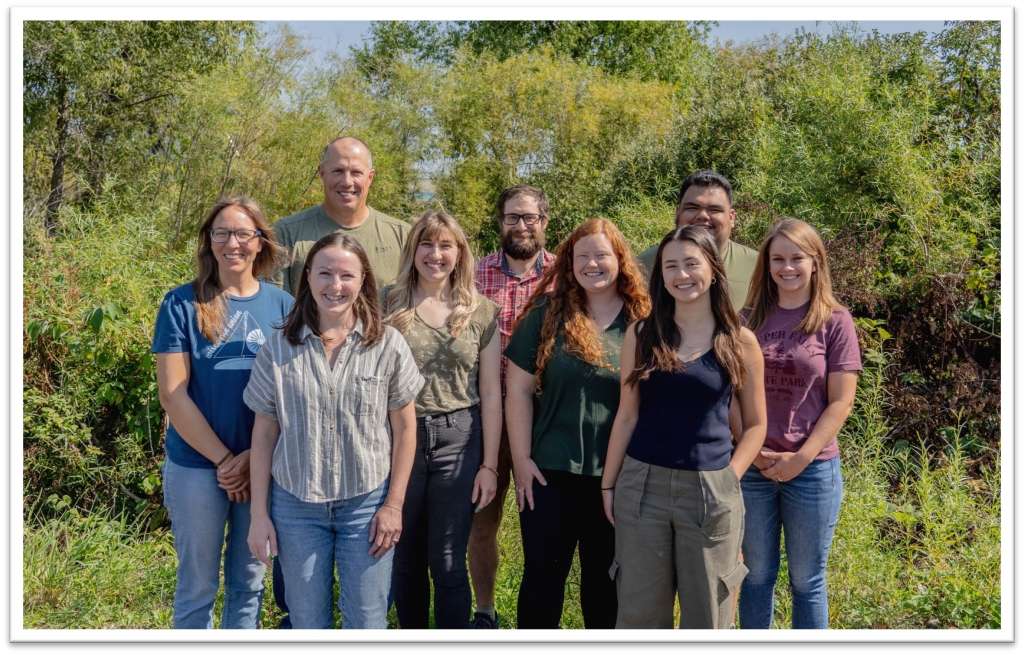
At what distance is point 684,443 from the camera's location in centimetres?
265


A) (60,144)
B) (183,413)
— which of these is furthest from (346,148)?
(60,144)

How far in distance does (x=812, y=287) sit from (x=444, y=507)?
1.57m

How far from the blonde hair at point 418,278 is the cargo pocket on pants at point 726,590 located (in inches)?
49.3

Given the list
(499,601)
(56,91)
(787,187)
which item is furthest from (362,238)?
(56,91)

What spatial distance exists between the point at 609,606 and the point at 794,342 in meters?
1.18

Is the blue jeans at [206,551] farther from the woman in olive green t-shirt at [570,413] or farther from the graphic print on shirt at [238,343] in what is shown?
the woman in olive green t-shirt at [570,413]

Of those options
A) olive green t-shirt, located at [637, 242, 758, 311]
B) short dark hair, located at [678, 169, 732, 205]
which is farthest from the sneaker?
short dark hair, located at [678, 169, 732, 205]

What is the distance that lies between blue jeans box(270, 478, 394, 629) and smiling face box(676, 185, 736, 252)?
1890 millimetres

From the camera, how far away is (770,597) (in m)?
3.02

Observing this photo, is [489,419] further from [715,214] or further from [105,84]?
[105,84]

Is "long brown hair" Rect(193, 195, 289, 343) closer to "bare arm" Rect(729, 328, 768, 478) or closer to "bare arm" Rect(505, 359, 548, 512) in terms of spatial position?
"bare arm" Rect(505, 359, 548, 512)

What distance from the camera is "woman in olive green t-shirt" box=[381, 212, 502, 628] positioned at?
3000 millimetres
